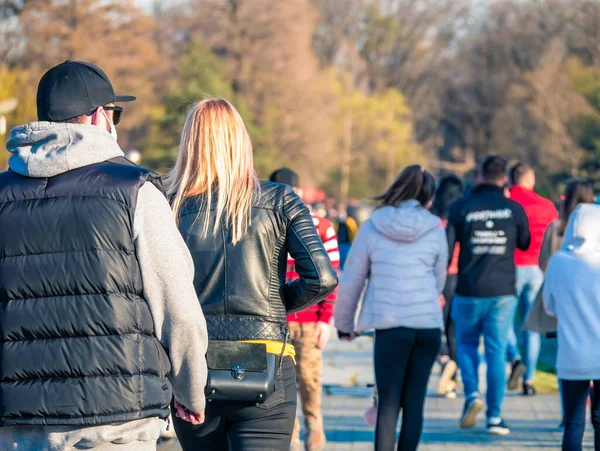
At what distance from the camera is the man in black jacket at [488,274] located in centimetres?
823

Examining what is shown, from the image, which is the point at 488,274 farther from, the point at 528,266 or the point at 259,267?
the point at 259,267

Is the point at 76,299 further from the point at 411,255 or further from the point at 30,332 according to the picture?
the point at 411,255

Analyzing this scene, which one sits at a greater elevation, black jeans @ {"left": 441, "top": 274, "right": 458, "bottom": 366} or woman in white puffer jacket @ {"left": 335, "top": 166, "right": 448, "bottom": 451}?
woman in white puffer jacket @ {"left": 335, "top": 166, "right": 448, "bottom": 451}

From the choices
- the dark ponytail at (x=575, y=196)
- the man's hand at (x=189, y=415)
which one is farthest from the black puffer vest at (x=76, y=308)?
the dark ponytail at (x=575, y=196)

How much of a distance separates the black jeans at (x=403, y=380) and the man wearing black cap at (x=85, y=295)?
9.70ft

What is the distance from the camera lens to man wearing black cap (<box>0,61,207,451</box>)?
3016mm

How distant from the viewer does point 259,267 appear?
3975mm

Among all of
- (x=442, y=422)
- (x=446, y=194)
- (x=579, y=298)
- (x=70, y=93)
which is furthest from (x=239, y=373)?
(x=446, y=194)

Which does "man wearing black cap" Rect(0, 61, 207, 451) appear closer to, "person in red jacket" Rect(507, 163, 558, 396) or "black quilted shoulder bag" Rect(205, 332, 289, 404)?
"black quilted shoulder bag" Rect(205, 332, 289, 404)

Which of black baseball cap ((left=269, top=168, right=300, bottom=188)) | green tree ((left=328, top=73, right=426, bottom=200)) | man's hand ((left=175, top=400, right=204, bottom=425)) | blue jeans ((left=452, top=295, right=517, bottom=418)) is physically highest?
black baseball cap ((left=269, top=168, right=300, bottom=188))

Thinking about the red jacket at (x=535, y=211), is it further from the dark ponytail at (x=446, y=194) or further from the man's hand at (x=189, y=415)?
the man's hand at (x=189, y=415)

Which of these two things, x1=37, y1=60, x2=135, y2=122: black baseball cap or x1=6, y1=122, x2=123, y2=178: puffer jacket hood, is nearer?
x1=6, y1=122, x2=123, y2=178: puffer jacket hood

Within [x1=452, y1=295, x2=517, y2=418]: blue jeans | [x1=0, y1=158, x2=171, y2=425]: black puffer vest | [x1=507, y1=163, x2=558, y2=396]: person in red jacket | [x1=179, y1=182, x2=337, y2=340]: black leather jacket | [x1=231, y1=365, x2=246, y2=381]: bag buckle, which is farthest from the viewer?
[x1=507, y1=163, x2=558, y2=396]: person in red jacket

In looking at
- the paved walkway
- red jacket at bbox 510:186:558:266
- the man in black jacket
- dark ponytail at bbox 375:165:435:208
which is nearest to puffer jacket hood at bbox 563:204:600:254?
dark ponytail at bbox 375:165:435:208
